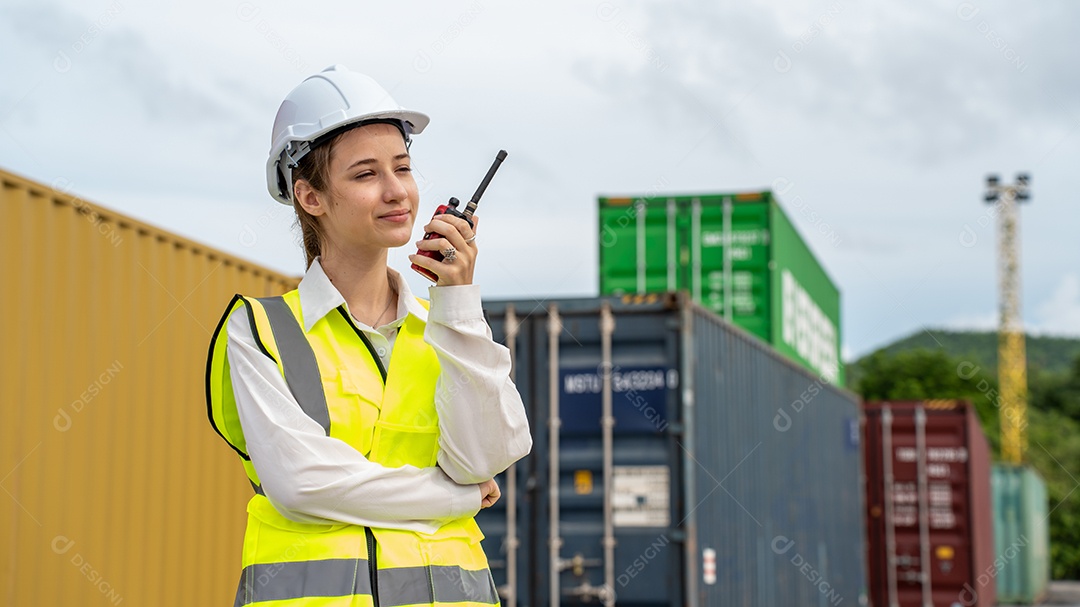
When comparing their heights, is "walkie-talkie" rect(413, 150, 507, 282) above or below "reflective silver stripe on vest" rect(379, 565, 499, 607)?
above

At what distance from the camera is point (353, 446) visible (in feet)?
7.16

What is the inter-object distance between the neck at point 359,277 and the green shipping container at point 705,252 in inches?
415

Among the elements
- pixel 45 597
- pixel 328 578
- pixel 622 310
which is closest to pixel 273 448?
pixel 328 578

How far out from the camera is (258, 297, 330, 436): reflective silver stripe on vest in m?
2.15

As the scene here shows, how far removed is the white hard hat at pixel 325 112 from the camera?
7.24ft

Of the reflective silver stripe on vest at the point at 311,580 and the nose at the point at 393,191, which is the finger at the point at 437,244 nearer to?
the nose at the point at 393,191

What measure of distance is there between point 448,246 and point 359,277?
0.33 metres

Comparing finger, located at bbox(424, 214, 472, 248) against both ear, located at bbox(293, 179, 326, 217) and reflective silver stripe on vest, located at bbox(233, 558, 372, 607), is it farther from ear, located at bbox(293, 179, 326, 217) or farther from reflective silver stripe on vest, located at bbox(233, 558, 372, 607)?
reflective silver stripe on vest, located at bbox(233, 558, 372, 607)

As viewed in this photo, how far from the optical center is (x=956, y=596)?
53.7ft

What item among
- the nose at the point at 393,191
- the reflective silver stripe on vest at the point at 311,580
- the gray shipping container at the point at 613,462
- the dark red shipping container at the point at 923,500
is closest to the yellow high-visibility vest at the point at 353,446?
the reflective silver stripe on vest at the point at 311,580

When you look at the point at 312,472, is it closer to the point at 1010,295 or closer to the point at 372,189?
the point at 372,189

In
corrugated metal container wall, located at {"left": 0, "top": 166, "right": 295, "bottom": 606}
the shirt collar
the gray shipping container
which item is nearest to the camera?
the shirt collar

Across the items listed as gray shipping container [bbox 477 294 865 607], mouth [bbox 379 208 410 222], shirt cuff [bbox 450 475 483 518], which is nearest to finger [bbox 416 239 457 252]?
mouth [bbox 379 208 410 222]

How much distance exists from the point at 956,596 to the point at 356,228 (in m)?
15.9
